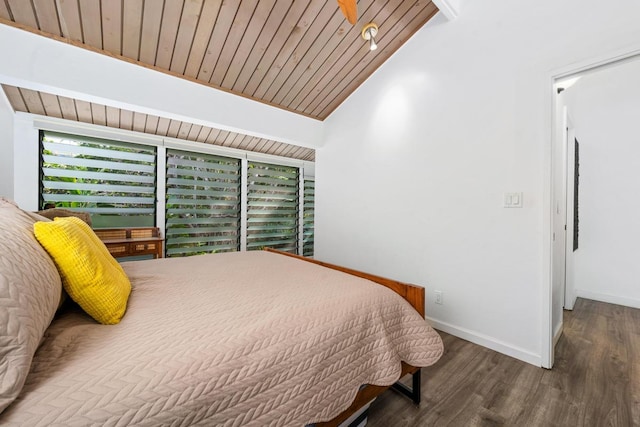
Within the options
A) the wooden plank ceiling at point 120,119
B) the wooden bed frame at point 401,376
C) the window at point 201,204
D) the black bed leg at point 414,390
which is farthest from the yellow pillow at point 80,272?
the window at point 201,204

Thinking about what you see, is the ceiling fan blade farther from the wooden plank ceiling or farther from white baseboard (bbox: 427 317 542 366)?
white baseboard (bbox: 427 317 542 366)

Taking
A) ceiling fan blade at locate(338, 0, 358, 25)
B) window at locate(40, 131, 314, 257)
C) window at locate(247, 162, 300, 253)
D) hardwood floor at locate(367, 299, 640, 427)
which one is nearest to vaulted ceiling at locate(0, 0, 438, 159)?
ceiling fan blade at locate(338, 0, 358, 25)

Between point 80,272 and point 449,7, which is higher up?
point 449,7

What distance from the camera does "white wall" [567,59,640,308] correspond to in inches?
111

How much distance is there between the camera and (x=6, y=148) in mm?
2438

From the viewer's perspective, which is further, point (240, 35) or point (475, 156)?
point (240, 35)

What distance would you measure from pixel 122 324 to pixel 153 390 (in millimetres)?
395

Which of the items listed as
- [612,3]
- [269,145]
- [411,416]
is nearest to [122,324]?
[411,416]

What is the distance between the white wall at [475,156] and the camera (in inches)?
72.1

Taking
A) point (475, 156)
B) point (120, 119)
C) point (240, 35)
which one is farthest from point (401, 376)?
point (120, 119)

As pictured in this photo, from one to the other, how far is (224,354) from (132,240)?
272cm

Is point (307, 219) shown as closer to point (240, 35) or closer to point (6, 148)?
point (240, 35)

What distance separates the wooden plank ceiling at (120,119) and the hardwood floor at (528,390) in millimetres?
3383

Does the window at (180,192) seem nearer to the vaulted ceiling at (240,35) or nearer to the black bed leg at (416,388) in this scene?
the vaulted ceiling at (240,35)
